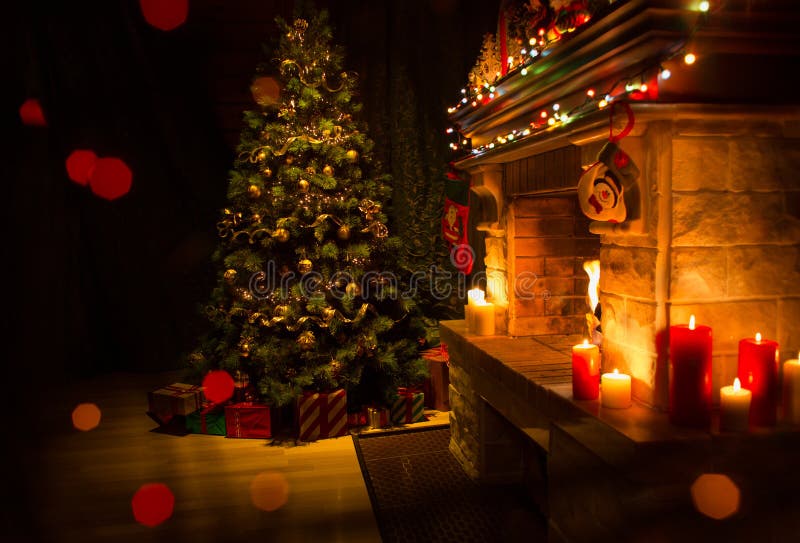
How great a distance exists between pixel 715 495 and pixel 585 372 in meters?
0.55

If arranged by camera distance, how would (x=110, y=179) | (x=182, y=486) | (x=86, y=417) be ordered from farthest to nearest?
1. (x=110, y=179)
2. (x=86, y=417)
3. (x=182, y=486)

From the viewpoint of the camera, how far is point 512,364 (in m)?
2.64

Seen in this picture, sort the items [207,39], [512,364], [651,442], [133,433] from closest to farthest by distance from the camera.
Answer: [651,442] < [512,364] < [133,433] < [207,39]

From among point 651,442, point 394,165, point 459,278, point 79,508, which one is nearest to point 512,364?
point 651,442

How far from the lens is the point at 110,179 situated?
5855 mm

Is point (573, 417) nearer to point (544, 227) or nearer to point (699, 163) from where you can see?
point (699, 163)

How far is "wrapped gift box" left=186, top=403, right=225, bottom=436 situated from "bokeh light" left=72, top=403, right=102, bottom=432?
2.74ft

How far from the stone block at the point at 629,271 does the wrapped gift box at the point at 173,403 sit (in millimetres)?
3333

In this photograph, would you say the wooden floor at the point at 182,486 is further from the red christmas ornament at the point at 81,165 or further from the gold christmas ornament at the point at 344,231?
the red christmas ornament at the point at 81,165

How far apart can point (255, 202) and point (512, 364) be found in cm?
249

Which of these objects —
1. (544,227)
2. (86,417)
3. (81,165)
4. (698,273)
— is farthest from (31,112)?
(698,273)

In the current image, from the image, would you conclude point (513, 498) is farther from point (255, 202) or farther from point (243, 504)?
point (255, 202)

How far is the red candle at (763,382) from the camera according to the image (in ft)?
5.70

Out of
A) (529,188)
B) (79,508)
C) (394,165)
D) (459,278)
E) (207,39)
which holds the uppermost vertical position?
(207,39)
